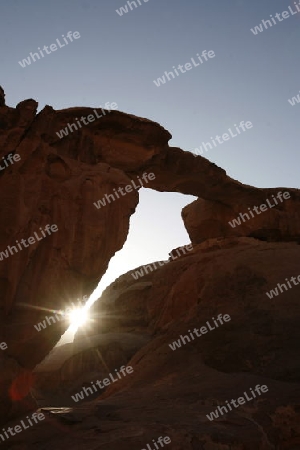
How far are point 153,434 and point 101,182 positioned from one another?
6.65 meters

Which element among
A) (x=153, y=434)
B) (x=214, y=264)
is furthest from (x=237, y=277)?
(x=153, y=434)

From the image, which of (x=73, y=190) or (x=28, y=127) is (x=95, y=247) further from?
(x=28, y=127)

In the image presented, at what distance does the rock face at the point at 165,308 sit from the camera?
7109mm

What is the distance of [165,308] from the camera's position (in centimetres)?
1577

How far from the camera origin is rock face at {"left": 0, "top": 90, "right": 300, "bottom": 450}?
711 centimetres

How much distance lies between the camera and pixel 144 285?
2609cm
